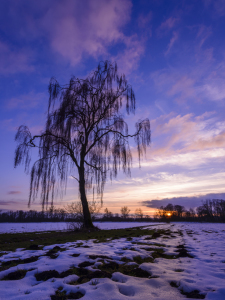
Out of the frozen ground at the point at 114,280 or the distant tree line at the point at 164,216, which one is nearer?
the frozen ground at the point at 114,280

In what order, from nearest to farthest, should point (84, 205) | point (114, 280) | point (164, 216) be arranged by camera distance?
point (114, 280), point (84, 205), point (164, 216)

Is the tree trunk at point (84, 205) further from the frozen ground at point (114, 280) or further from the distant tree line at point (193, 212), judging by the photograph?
the distant tree line at point (193, 212)

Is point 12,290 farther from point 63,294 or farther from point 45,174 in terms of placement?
point 45,174

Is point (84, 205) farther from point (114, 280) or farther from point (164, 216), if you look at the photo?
point (164, 216)

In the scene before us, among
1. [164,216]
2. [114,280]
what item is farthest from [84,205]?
[164,216]

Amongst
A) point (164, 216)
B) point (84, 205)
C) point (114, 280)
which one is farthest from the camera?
point (164, 216)

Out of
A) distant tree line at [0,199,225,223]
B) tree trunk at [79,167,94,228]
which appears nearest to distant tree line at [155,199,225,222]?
distant tree line at [0,199,225,223]

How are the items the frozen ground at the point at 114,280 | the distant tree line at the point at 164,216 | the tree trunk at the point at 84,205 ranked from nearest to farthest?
1. the frozen ground at the point at 114,280
2. the tree trunk at the point at 84,205
3. the distant tree line at the point at 164,216

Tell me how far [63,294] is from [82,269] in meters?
0.72

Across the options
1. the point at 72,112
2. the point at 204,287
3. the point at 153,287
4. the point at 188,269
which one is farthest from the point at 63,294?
the point at 72,112

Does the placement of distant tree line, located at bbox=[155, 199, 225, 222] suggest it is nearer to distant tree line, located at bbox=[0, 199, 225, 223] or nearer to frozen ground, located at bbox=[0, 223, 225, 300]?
distant tree line, located at bbox=[0, 199, 225, 223]

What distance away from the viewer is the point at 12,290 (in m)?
1.94

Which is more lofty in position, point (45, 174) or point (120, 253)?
point (45, 174)

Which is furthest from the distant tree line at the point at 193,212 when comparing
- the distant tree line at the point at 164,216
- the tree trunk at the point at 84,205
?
the tree trunk at the point at 84,205
